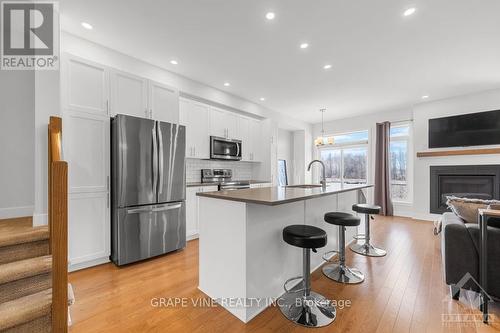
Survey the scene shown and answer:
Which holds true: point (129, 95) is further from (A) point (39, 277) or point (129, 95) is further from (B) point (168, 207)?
(A) point (39, 277)

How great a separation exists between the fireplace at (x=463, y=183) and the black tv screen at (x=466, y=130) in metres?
0.55

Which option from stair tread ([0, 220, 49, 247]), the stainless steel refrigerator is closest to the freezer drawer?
the stainless steel refrigerator

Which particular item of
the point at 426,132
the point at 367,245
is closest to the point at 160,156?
the point at 367,245

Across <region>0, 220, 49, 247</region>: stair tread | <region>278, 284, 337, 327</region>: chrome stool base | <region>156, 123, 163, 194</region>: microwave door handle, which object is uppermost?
<region>156, 123, 163, 194</region>: microwave door handle

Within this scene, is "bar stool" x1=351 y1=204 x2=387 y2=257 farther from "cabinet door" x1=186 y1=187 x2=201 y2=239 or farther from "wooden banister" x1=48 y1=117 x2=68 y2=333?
"wooden banister" x1=48 y1=117 x2=68 y2=333

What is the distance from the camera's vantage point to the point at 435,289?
2217mm

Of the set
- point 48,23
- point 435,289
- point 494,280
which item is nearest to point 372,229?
point 435,289

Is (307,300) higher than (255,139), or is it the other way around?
(255,139)

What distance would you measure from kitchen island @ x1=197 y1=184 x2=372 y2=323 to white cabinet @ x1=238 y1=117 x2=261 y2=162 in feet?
9.79

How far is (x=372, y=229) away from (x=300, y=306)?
134 inches

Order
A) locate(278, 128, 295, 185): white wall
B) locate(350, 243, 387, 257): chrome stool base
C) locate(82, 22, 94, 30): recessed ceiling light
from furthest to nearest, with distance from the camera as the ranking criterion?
locate(278, 128, 295, 185): white wall < locate(350, 243, 387, 257): chrome stool base < locate(82, 22, 94, 30): recessed ceiling light

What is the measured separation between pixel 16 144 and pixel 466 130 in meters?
7.68

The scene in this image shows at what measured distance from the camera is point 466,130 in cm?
475

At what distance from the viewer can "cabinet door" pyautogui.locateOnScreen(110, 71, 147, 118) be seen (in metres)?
2.90
